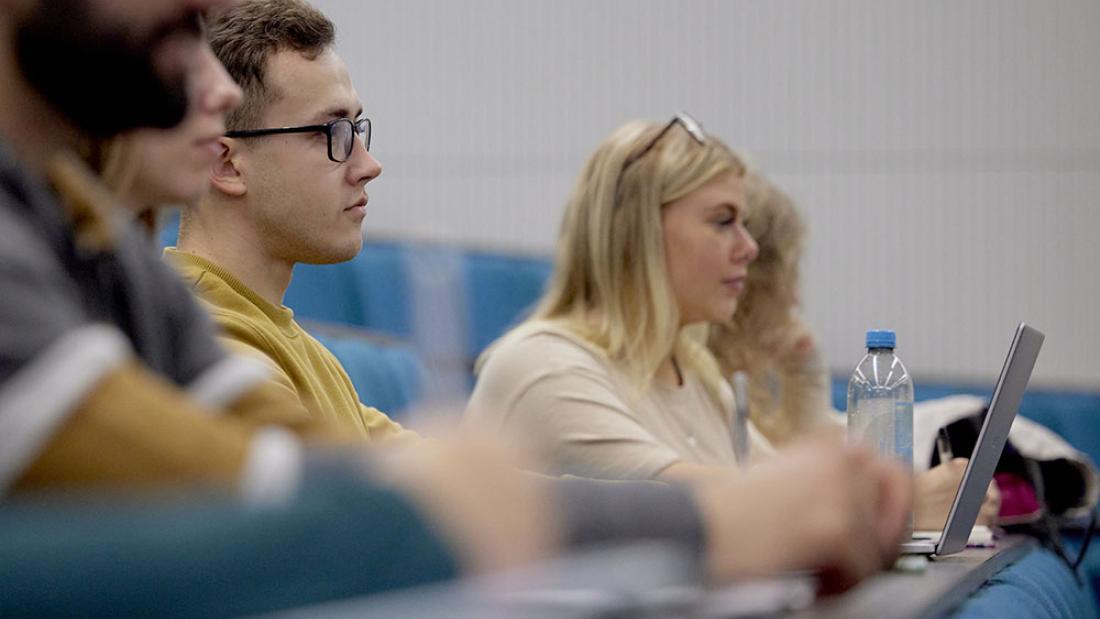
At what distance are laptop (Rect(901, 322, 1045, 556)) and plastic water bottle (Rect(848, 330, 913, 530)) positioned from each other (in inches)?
7.9

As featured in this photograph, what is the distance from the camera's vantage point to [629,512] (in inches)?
23.1

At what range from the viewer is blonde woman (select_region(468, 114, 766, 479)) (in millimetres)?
2152

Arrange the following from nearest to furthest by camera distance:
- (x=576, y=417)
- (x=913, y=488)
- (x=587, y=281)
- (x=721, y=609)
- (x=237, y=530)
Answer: (x=237, y=530) → (x=721, y=609) → (x=913, y=488) → (x=576, y=417) → (x=587, y=281)

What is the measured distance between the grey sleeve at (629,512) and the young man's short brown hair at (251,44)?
41.4 inches

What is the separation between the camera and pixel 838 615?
2.13ft

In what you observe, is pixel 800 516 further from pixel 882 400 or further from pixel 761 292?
pixel 761 292

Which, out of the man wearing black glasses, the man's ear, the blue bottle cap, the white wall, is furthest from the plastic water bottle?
the white wall

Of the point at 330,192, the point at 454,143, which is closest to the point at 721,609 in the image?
the point at 330,192

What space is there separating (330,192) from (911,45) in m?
3.01

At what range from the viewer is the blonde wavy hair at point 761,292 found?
2922 mm

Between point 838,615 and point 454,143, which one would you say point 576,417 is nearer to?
point 838,615

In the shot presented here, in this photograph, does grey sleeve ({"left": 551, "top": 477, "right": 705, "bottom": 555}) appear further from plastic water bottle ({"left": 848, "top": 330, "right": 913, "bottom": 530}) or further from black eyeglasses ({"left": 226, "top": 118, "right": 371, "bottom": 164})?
plastic water bottle ({"left": 848, "top": 330, "right": 913, "bottom": 530})

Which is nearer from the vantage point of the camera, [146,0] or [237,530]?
[237,530]

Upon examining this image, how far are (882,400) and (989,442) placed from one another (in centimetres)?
43
